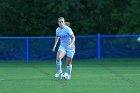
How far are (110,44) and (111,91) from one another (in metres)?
16.7

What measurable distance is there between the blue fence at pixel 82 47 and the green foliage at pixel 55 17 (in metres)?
2.57

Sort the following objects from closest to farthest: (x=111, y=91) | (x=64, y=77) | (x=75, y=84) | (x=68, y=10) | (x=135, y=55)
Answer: (x=111, y=91) → (x=75, y=84) → (x=64, y=77) → (x=135, y=55) → (x=68, y=10)

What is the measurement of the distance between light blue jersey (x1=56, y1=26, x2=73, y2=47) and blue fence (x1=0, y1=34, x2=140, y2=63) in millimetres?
11977

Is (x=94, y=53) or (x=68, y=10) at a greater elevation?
(x=68, y=10)

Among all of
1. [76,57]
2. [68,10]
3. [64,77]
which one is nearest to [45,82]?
[64,77]

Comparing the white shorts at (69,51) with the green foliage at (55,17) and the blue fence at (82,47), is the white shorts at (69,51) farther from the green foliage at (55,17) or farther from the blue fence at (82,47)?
the green foliage at (55,17)

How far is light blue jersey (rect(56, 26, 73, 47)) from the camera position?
695 inches

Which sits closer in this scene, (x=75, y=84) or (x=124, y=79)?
(x=75, y=84)

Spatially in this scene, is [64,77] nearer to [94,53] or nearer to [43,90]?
[43,90]

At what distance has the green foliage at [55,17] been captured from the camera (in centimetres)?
3341

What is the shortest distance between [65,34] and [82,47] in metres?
13.0

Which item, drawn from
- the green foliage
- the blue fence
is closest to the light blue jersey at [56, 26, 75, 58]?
the blue fence

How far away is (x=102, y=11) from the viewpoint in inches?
1342

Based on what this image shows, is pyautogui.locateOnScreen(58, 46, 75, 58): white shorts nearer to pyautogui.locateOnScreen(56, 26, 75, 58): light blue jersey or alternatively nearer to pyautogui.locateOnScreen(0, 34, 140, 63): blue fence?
pyautogui.locateOnScreen(56, 26, 75, 58): light blue jersey
